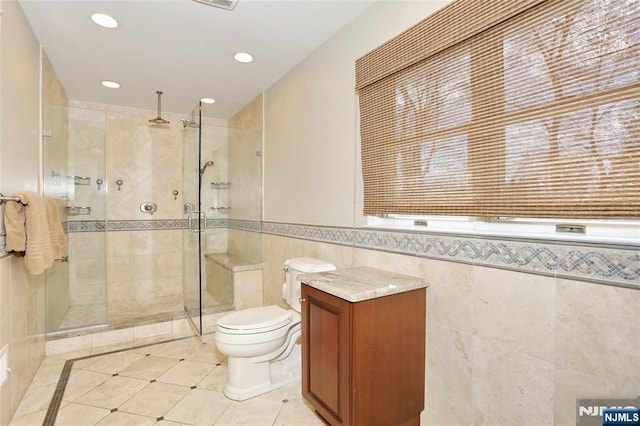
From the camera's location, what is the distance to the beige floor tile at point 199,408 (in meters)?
1.82

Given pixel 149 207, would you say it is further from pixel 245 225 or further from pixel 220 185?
pixel 245 225

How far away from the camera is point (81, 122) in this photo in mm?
3135

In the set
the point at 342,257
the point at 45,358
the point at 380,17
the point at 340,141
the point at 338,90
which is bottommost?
the point at 45,358

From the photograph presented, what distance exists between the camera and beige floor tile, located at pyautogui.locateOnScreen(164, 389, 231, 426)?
1818 millimetres

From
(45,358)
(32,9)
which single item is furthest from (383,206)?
(45,358)

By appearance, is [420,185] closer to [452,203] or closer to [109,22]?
[452,203]

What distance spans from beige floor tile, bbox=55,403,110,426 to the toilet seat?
0.82 metres

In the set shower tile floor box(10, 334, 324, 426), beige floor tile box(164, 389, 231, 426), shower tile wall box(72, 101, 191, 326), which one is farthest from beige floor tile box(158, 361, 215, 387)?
shower tile wall box(72, 101, 191, 326)

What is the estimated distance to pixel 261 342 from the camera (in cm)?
199

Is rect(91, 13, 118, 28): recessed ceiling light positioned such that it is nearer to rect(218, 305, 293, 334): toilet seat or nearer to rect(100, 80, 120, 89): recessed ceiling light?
rect(100, 80, 120, 89): recessed ceiling light

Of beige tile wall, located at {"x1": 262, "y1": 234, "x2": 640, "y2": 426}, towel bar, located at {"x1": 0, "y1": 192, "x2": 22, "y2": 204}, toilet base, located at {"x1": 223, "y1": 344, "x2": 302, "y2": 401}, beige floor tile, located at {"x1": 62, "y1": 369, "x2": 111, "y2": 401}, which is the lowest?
beige floor tile, located at {"x1": 62, "y1": 369, "x2": 111, "y2": 401}

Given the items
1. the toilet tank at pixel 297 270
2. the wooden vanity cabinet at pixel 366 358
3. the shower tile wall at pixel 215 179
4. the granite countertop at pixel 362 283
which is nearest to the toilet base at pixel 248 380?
the toilet tank at pixel 297 270

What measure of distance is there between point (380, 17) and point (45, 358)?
3.53m

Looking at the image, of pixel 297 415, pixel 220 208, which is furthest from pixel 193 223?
pixel 297 415
